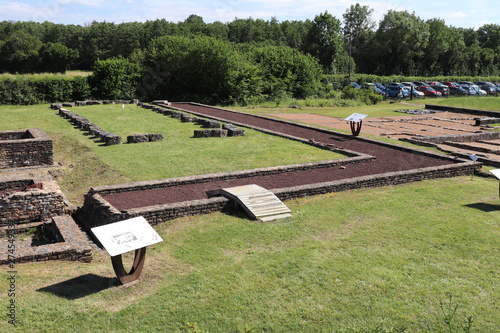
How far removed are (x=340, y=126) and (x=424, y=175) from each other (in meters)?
10.5

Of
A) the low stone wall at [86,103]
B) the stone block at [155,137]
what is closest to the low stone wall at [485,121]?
the stone block at [155,137]

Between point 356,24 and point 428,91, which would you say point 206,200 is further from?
point 356,24

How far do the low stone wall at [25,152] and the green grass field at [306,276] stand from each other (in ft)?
26.4

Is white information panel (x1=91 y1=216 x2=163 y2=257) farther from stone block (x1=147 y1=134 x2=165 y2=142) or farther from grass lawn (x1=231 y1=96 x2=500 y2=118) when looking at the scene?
grass lawn (x1=231 y1=96 x2=500 y2=118)

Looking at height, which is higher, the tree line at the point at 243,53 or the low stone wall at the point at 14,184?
the tree line at the point at 243,53

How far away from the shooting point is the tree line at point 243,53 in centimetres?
3516

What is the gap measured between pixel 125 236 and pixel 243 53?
34.6 metres

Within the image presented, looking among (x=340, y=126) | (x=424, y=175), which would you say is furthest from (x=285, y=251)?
(x=340, y=126)

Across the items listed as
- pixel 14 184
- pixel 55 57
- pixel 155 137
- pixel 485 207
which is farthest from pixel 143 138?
pixel 55 57

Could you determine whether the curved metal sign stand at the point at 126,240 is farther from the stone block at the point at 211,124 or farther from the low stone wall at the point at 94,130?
the stone block at the point at 211,124

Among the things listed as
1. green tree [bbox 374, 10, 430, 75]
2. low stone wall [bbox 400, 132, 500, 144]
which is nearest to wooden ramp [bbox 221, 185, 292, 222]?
low stone wall [bbox 400, 132, 500, 144]

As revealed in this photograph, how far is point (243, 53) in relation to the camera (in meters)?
39.3

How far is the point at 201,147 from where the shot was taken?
16812mm

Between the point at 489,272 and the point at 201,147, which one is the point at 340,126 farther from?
the point at 489,272
